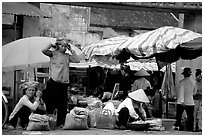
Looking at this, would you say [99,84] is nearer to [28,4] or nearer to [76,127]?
[28,4]

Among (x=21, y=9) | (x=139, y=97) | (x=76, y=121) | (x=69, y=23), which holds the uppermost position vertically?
(x=69, y=23)

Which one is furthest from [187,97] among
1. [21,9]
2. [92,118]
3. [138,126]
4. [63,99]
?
[21,9]

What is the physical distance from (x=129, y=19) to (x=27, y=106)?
1984 centimetres

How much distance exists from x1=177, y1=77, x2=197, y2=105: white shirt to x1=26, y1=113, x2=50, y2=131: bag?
298cm

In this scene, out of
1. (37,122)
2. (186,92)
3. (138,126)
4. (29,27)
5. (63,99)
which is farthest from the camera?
(29,27)

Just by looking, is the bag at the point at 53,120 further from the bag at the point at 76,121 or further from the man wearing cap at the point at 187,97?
the man wearing cap at the point at 187,97

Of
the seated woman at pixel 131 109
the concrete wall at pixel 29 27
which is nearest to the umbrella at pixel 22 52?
the seated woman at pixel 131 109

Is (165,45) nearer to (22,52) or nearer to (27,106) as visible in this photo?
(27,106)

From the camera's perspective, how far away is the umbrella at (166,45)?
9336 mm

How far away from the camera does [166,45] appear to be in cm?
933

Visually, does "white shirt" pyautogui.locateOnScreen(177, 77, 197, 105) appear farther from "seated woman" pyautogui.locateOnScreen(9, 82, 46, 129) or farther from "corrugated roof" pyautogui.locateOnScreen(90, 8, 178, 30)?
"corrugated roof" pyautogui.locateOnScreen(90, 8, 178, 30)

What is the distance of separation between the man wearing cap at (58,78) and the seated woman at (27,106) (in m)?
0.21

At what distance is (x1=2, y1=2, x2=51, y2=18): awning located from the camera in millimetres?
12102

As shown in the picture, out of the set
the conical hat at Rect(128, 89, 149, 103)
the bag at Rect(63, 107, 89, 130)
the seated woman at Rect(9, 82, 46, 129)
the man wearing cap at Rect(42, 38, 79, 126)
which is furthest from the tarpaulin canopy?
the seated woman at Rect(9, 82, 46, 129)
